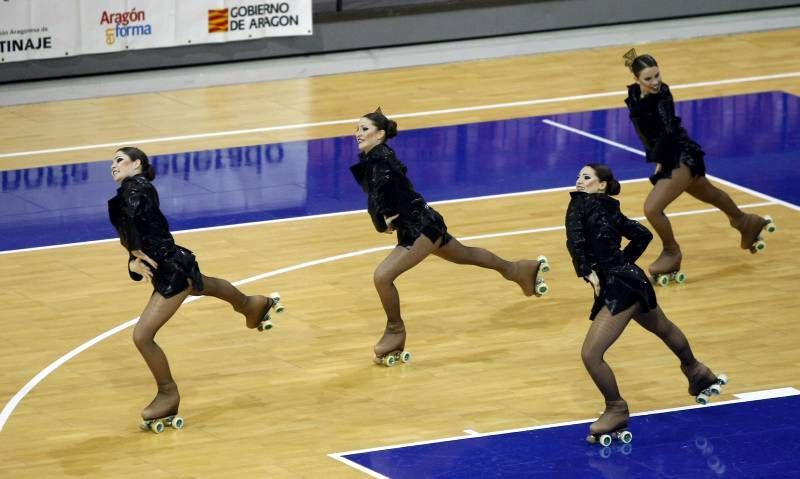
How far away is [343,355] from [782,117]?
9445 mm

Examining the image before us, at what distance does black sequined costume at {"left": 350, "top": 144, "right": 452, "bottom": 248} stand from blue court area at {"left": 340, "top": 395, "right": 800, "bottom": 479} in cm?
212

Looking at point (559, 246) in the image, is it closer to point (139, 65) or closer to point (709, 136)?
point (709, 136)

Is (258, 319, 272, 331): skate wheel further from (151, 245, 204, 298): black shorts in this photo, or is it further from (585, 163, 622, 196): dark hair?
(585, 163, 622, 196): dark hair

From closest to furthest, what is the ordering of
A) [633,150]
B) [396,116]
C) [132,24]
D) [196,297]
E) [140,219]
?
1. [140,219]
2. [196,297]
3. [633,150]
4. [396,116]
5. [132,24]

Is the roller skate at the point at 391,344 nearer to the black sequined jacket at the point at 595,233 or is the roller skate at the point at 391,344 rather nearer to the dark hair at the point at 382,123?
the dark hair at the point at 382,123

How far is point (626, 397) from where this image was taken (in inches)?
533

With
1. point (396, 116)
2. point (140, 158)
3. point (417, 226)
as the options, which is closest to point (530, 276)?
point (417, 226)

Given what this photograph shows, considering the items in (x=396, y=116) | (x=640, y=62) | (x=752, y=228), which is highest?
(x=640, y=62)

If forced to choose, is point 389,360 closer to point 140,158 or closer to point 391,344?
point 391,344

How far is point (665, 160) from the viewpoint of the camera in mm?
15992

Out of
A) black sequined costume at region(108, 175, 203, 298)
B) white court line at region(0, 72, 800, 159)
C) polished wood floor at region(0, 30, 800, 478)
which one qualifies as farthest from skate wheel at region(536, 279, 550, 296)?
white court line at region(0, 72, 800, 159)

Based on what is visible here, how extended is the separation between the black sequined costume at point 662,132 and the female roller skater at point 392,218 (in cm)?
246

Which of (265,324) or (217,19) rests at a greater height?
(217,19)

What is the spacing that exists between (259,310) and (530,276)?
260cm
